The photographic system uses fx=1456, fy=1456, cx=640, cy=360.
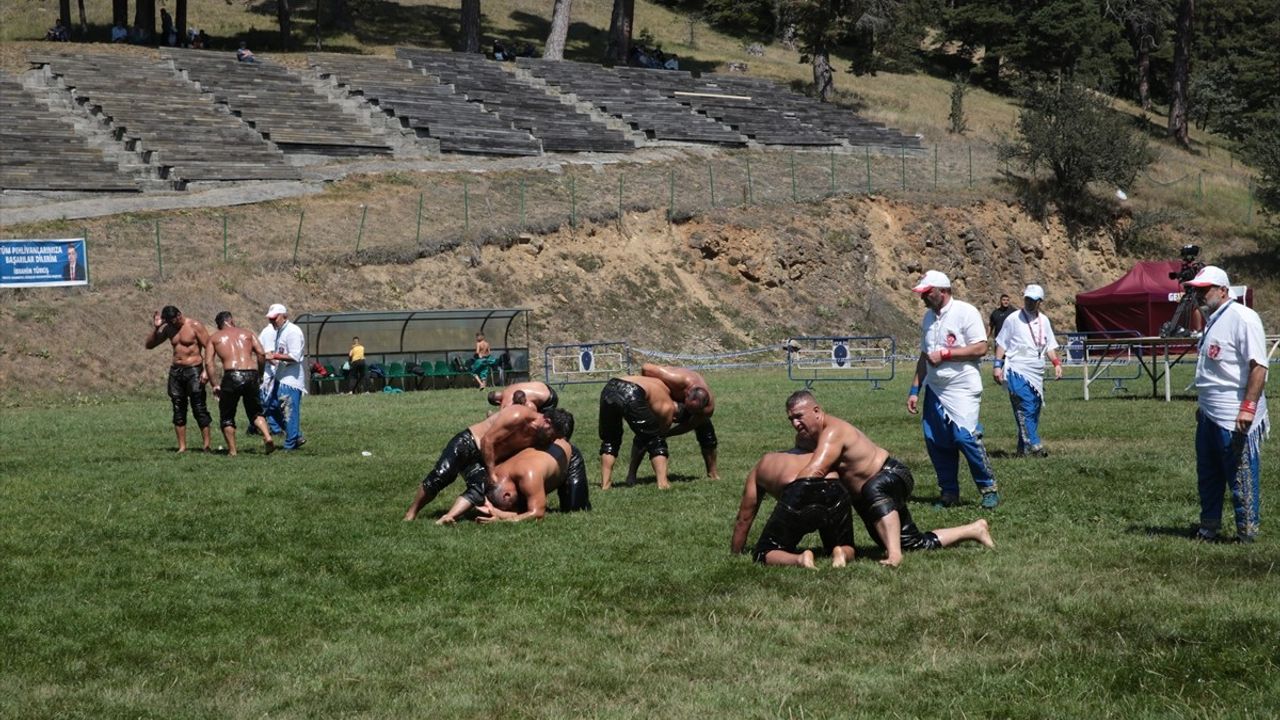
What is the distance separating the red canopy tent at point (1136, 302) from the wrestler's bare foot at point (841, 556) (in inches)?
1459

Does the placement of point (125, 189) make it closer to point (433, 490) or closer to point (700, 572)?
point (433, 490)

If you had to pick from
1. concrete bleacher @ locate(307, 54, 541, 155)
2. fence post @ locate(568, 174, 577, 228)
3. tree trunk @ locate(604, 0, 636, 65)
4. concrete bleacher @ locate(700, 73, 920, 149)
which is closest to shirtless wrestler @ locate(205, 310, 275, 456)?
fence post @ locate(568, 174, 577, 228)

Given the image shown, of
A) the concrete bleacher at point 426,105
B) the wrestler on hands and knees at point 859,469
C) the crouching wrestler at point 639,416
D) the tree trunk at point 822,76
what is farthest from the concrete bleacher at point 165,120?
the wrestler on hands and knees at point 859,469

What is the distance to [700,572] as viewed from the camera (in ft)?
33.7

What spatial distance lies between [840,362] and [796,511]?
26380 millimetres

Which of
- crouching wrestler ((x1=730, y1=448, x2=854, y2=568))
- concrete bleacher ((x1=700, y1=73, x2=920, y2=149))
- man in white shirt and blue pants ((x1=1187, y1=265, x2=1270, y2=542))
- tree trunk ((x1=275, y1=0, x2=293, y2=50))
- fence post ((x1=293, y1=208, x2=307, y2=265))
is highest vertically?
tree trunk ((x1=275, y1=0, x2=293, y2=50))

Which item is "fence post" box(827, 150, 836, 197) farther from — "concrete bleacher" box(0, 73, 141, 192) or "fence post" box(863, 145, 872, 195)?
"concrete bleacher" box(0, 73, 141, 192)

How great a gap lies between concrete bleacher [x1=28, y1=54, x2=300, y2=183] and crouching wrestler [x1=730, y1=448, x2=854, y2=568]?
3992cm

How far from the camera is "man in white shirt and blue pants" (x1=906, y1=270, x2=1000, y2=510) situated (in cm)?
1313

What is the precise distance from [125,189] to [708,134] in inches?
1005

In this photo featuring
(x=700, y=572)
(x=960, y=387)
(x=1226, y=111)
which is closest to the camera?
(x=700, y=572)

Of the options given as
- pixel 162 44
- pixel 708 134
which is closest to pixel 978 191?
pixel 708 134

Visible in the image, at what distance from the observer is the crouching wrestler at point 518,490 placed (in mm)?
13156

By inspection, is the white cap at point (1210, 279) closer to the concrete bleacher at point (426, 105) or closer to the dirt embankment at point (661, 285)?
the dirt embankment at point (661, 285)
